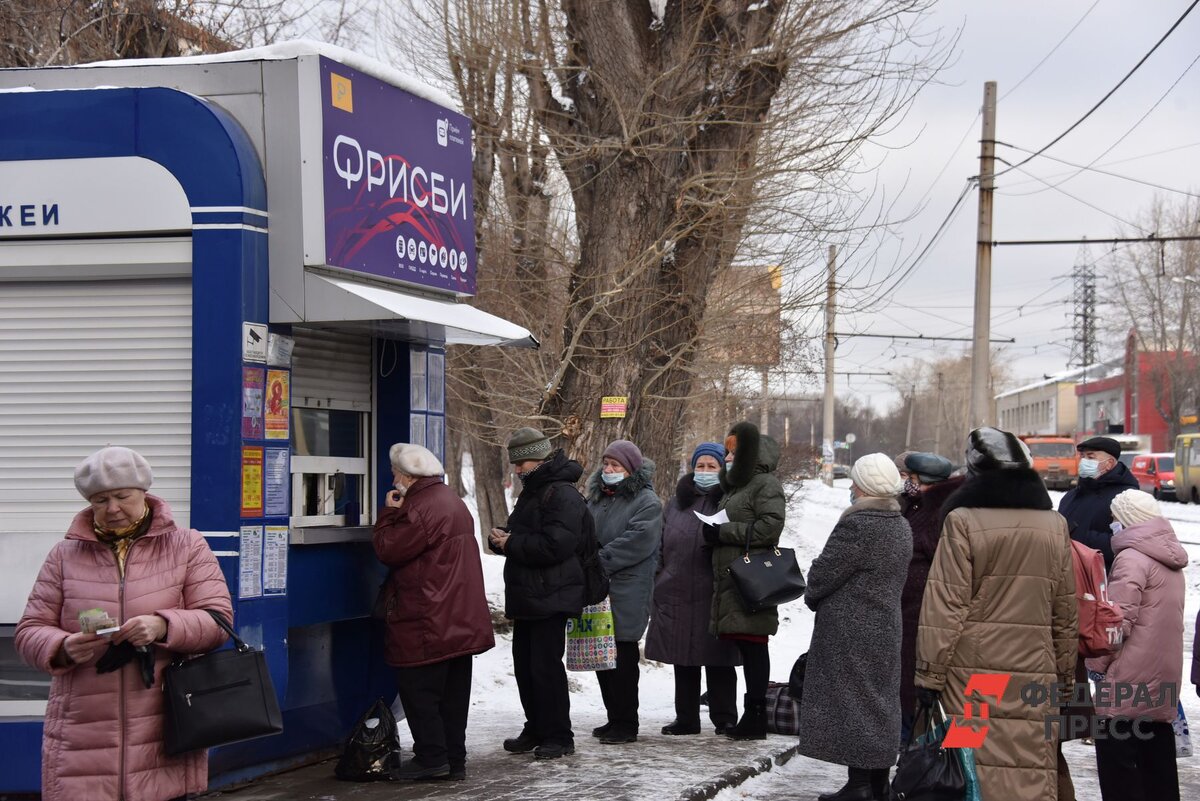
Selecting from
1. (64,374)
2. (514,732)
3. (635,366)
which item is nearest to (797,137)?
(635,366)

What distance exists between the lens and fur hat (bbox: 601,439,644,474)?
794 cm

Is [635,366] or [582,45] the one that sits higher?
[582,45]

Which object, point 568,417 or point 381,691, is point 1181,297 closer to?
point 568,417

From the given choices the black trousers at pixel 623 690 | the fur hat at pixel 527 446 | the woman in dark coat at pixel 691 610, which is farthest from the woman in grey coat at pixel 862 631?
the fur hat at pixel 527 446

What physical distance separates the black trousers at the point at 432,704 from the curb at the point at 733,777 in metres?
1.23

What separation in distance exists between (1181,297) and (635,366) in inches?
2294

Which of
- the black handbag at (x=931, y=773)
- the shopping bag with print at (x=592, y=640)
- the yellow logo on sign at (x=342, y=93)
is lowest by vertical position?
the black handbag at (x=931, y=773)

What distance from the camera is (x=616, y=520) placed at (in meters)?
8.00

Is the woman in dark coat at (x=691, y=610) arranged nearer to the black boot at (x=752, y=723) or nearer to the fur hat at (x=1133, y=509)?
the black boot at (x=752, y=723)

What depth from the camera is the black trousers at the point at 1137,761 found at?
6.07 metres

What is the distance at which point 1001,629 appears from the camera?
17.8ft

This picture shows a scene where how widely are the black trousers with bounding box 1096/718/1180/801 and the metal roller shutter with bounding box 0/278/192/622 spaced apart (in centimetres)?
445

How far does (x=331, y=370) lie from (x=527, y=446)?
1138 millimetres

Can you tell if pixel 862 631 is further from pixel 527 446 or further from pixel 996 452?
pixel 527 446
